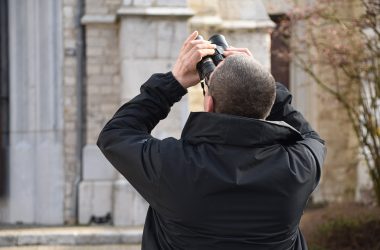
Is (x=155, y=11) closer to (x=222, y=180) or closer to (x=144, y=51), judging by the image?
(x=144, y=51)

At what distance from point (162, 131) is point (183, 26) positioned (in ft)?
4.39

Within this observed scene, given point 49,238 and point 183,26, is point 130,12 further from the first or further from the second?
point 49,238

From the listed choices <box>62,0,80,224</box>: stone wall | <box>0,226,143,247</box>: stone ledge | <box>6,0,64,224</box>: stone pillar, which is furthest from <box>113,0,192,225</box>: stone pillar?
<box>6,0,64,224</box>: stone pillar

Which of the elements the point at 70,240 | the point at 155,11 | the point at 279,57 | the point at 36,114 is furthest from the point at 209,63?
the point at 279,57

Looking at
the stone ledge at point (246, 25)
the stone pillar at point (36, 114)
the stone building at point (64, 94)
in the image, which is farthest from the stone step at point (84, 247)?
the stone ledge at point (246, 25)

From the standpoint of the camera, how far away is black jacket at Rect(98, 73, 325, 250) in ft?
7.25

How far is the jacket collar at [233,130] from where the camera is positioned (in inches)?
88.0

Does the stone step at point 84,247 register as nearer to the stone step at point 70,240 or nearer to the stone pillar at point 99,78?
the stone step at point 70,240

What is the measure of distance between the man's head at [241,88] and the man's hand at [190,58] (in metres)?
0.11

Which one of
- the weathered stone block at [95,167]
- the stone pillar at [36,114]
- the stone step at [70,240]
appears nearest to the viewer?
the stone step at [70,240]

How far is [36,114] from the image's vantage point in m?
10.6

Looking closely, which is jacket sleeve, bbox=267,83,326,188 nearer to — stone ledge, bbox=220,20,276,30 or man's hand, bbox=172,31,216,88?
man's hand, bbox=172,31,216,88

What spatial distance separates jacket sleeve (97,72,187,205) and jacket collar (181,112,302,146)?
12cm

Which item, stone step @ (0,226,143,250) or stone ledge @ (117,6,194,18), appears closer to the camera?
stone step @ (0,226,143,250)
